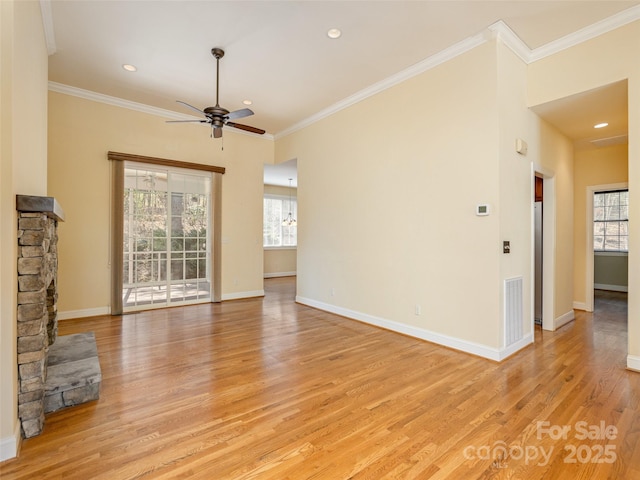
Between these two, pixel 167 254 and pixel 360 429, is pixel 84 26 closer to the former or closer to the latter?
pixel 167 254

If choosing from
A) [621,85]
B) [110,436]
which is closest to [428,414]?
[110,436]

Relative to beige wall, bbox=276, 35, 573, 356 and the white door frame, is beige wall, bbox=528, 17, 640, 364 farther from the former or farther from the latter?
the white door frame

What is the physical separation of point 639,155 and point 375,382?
3.33m

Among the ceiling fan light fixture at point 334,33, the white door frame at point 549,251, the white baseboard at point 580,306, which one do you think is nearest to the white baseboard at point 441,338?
the white door frame at point 549,251

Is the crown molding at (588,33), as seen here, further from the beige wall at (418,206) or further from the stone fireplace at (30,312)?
the stone fireplace at (30,312)

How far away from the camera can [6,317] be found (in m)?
1.82

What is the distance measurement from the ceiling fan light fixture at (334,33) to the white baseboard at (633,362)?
446cm

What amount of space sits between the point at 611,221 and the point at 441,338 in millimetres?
6667

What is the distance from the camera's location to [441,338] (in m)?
3.83

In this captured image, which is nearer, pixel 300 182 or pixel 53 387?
pixel 53 387

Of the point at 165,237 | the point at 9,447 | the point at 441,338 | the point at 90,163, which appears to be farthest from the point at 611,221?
the point at 90,163

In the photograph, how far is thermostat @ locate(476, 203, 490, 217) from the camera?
3414mm

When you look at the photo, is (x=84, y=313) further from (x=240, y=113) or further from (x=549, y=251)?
(x=549, y=251)

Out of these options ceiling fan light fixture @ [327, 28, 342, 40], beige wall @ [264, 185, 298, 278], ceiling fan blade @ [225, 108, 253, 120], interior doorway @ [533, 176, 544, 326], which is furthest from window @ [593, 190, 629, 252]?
beige wall @ [264, 185, 298, 278]
